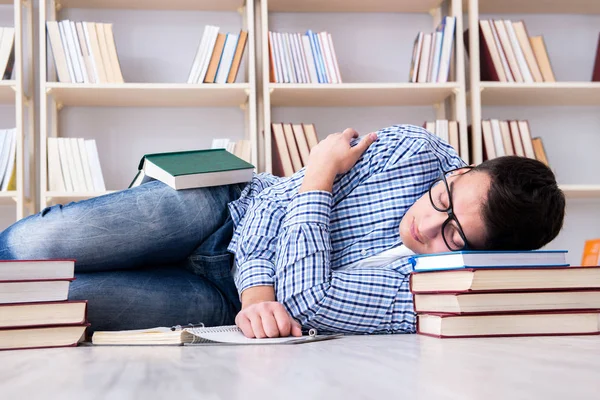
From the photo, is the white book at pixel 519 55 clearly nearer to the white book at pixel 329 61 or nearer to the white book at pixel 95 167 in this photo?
the white book at pixel 329 61

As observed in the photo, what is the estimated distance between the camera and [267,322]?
3.55ft

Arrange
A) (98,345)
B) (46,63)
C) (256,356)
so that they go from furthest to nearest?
(46,63) < (98,345) < (256,356)

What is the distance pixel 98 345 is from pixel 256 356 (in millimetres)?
346

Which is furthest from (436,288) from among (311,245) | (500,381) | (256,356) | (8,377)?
(8,377)

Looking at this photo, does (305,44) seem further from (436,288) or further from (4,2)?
(436,288)

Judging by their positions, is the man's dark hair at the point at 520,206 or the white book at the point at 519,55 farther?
the white book at the point at 519,55

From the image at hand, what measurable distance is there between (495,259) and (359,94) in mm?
1968

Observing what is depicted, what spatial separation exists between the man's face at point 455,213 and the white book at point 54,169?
5.87 feet

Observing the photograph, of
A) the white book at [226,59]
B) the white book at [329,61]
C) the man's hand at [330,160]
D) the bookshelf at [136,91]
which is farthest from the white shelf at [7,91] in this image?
the man's hand at [330,160]

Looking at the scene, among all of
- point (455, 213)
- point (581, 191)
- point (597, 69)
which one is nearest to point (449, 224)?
point (455, 213)

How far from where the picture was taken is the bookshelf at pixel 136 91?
2674mm

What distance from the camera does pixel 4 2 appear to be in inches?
116

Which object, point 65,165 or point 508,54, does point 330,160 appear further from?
point 508,54

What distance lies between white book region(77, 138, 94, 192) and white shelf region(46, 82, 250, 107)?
0.22m
